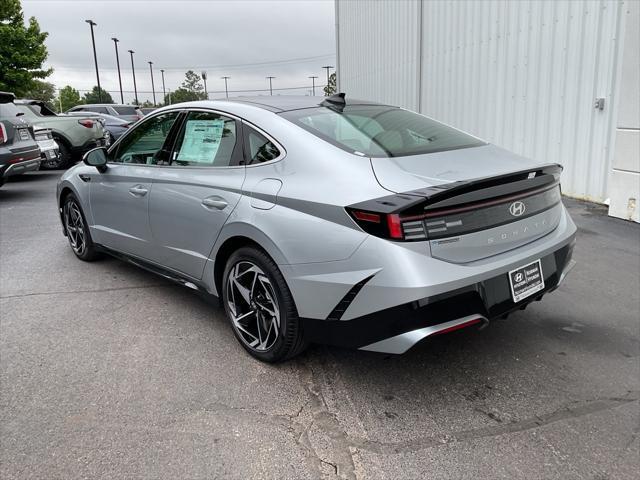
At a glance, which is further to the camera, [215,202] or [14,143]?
[14,143]

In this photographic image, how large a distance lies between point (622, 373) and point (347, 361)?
1598mm

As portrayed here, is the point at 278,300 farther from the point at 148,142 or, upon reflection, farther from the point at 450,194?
the point at 148,142

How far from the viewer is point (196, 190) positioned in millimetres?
3506

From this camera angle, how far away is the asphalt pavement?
236 cm

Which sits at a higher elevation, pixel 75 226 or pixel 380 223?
pixel 380 223

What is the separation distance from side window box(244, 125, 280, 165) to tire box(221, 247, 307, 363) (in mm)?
543

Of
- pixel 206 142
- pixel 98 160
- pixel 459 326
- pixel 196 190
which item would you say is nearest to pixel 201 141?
pixel 206 142

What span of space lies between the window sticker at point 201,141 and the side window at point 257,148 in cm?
32

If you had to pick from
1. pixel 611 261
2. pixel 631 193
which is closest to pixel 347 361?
pixel 611 261

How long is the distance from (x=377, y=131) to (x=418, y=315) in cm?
129

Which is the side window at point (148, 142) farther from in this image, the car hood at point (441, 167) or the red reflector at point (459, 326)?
the red reflector at point (459, 326)

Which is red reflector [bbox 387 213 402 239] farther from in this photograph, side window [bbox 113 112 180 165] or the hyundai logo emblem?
side window [bbox 113 112 180 165]

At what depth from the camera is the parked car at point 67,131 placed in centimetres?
1227

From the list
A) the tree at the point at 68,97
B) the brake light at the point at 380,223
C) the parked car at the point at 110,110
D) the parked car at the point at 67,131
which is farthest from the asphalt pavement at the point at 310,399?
the tree at the point at 68,97
